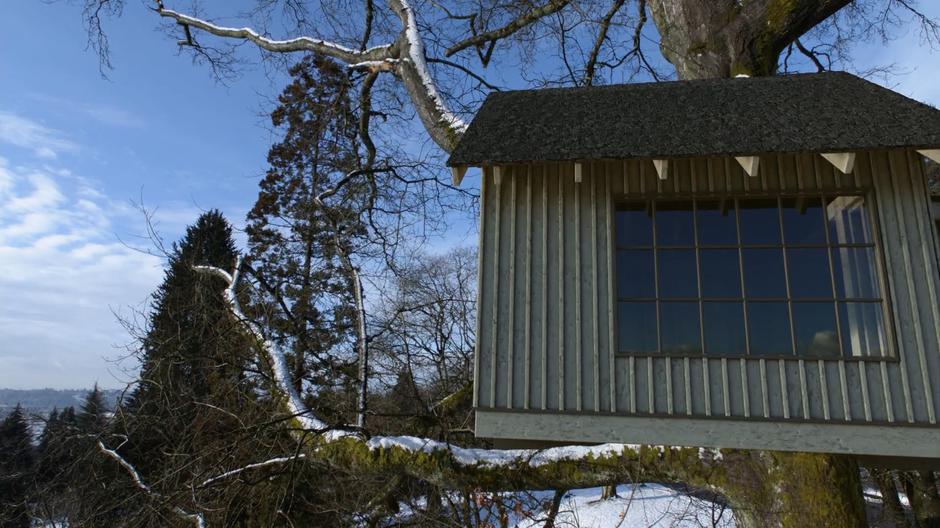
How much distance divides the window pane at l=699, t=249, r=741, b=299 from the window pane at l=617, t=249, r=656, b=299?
389mm

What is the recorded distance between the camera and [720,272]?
157 inches

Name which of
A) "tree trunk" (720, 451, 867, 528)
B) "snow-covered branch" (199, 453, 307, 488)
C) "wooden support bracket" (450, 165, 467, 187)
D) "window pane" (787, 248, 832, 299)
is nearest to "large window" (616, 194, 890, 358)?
"window pane" (787, 248, 832, 299)

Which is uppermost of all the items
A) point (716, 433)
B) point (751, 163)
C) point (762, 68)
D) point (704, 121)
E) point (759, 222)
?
point (762, 68)

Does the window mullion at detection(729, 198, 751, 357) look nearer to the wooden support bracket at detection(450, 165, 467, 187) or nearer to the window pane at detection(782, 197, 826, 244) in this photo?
the window pane at detection(782, 197, 826, 244)

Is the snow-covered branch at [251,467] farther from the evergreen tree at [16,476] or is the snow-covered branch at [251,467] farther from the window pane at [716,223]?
the window pane at [716,223]

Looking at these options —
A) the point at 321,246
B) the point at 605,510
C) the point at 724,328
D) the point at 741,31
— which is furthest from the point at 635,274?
the point at 605,510

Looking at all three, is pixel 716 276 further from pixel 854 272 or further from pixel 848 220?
pixel 848 220

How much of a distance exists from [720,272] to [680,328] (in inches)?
22.1

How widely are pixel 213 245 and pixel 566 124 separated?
22.4 m

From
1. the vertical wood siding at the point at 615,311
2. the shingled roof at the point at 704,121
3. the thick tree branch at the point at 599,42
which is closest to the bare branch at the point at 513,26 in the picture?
the thick tree branch at the point at 599,42

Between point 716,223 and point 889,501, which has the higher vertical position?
point 716,223

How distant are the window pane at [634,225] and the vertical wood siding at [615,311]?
4.5 inches

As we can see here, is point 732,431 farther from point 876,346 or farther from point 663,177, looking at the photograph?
point 663,177

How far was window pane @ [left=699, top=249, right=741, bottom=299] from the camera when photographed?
12.8ft
